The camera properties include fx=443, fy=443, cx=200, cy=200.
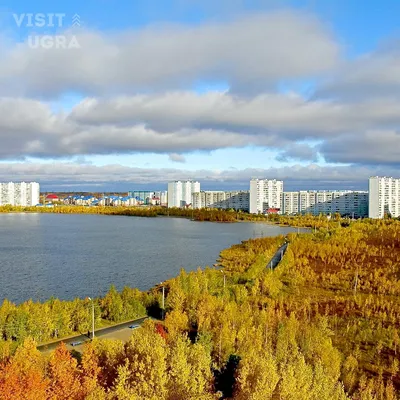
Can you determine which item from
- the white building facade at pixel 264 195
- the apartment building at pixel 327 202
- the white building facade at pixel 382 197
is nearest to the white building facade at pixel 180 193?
the white building facade at pixel 264 195

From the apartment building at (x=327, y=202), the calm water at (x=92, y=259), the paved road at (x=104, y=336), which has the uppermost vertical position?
the apartment building at (x=327, y=202)

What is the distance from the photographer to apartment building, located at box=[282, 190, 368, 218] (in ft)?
130

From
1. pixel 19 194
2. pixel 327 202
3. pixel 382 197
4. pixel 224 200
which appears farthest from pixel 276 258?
pixel 19 194

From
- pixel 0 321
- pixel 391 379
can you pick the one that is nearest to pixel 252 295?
pixel 391 379

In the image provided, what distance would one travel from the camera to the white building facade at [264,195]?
43031 mm

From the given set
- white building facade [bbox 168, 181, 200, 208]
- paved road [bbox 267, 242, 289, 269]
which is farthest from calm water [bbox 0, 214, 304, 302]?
white building facade [bbox 168, 181, 200, 208]

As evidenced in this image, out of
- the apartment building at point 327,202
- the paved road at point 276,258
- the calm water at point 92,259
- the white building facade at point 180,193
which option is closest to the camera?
the calm water at point 92,259

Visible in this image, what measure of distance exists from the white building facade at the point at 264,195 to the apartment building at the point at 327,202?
1090mm

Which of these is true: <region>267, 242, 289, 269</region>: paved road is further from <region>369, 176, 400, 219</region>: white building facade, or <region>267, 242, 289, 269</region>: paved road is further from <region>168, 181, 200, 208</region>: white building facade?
<region>168, 181, 200, 208</region>: white building facade

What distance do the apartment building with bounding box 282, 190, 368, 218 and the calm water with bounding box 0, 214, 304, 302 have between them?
1797cm

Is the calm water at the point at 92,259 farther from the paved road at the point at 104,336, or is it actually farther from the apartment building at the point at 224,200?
the apartment building at the point at 224,200

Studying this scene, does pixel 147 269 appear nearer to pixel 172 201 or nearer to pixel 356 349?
pixel 356 349

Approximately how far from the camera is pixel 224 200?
48.5 m

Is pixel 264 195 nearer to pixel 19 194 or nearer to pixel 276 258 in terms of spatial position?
pixel 276 258
